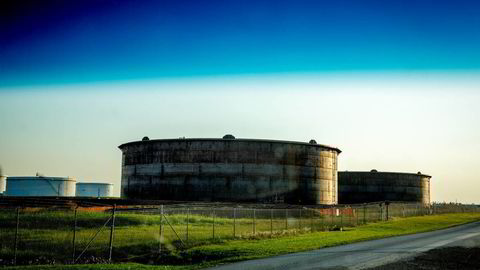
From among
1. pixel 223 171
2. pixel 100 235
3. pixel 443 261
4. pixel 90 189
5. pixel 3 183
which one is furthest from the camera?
pixel 90 189

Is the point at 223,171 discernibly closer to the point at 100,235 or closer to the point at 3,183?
the point at 100,235

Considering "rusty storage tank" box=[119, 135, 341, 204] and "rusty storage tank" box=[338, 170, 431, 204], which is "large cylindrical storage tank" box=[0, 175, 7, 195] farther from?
"rusty storage tank" box=[338, 170, 431, 204]

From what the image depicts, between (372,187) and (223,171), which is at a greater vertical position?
(223,171)

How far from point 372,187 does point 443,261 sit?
6359 cm

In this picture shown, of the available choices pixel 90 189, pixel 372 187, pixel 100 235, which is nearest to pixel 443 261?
pixel 100 235

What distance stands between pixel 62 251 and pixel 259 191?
95.8 ft

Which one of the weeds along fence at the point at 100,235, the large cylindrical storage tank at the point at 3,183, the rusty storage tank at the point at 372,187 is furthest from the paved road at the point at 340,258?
the large cylindrical storage tank at the point at 3,183

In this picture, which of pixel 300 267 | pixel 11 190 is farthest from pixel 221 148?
pixel 11 190

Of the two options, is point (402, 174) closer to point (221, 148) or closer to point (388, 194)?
point (388, 194)

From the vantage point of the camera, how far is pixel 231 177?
45.0 meters

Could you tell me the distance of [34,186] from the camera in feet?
312

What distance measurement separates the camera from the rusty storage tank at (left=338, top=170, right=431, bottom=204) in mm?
76812

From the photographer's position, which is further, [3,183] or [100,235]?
[3,183]

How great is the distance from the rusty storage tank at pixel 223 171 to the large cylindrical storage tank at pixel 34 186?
54721 millimetres
